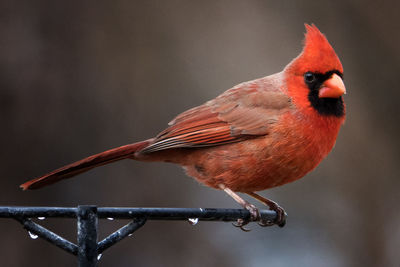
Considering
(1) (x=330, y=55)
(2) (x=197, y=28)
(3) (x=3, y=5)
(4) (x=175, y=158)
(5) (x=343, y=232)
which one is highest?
(3) (x=3, y=5)

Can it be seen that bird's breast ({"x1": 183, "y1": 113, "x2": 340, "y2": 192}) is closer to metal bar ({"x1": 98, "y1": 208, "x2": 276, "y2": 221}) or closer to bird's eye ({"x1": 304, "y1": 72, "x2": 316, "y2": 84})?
bird's eye ({"x1": 304, "y1": 72, "x2": 316, "y2": 84})

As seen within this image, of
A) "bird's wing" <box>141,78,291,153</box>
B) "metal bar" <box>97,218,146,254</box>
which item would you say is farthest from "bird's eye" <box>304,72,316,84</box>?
"metal bar" <box>97,218,146,254</box>

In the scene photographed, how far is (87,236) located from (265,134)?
159cm

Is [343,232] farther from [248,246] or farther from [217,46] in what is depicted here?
[217,46]

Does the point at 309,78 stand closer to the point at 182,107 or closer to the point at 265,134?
the point at 265,134

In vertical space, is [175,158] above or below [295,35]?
below

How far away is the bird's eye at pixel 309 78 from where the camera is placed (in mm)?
3305

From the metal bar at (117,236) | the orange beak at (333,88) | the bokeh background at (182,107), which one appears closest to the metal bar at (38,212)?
the metal bar at (117,236)

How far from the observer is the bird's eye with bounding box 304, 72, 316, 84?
3.30 metres

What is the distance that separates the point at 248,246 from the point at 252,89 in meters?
1.65

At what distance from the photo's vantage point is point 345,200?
15.9 feet

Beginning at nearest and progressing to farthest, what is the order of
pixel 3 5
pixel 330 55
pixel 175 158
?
pixel 330 55 < pixel 175 158 < pixel 3 5

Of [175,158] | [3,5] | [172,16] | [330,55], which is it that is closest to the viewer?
[330,55]

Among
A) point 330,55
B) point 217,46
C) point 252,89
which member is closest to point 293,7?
point 217,46
